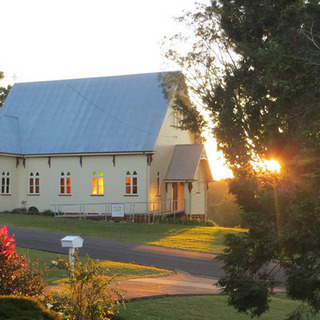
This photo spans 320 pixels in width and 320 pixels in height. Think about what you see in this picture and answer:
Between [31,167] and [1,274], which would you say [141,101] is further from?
[1,274]

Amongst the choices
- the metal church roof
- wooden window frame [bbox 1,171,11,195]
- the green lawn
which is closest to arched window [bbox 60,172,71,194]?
the metal church roof

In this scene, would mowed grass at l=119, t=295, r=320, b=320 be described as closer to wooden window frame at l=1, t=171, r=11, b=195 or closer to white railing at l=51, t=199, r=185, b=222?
white railing at l=51, t=199, r=185, b=222

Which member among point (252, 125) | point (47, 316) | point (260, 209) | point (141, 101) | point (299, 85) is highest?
point (141, 101)

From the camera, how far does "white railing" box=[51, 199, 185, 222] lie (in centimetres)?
3747

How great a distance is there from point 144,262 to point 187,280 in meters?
3.97

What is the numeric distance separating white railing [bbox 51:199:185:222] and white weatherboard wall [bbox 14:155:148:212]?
10 cm

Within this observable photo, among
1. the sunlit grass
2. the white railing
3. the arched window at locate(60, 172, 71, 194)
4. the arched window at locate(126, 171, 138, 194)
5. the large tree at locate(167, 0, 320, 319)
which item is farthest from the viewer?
the arched window at locate(60, 172, 71, 194)

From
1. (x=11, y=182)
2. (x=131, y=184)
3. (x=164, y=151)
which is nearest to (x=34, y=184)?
(x=11, y=182)

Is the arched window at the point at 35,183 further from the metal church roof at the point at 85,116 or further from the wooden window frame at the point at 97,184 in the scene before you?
the wooden window frame at the point at 97,184

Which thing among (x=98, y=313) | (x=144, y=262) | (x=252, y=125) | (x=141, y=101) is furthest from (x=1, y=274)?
(x=141, y=101)

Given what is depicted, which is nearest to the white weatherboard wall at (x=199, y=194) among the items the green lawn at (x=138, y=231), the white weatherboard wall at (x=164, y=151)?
the white weatherboard wall at (x=164, y=151)

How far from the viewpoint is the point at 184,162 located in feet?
130

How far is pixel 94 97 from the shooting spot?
42000 mm

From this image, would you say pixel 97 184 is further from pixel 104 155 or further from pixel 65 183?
pixel 65 183
